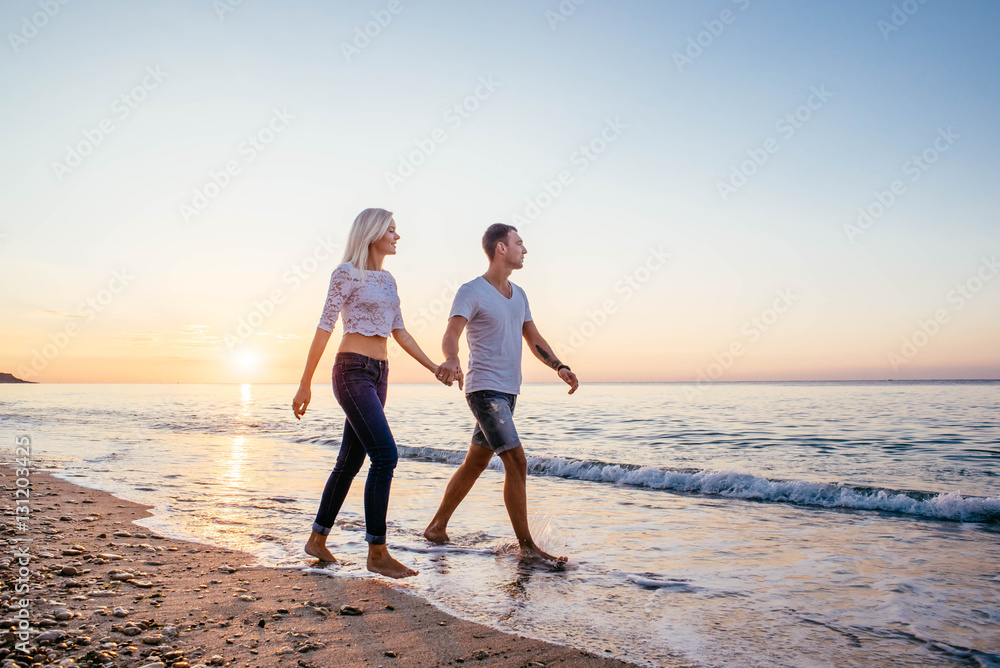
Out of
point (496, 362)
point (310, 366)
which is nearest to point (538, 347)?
point (496, 362)

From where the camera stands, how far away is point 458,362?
4195 millimetres

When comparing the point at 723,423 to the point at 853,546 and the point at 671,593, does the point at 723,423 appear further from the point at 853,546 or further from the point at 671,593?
the point at 671,593

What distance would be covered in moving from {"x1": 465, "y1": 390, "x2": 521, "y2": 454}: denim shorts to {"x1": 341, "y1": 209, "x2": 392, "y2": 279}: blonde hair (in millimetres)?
1261

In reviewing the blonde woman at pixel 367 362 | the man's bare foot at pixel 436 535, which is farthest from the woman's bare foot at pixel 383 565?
the man's bare foot at pixel 436 535

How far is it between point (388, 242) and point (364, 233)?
17cm

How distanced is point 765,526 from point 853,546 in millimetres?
983

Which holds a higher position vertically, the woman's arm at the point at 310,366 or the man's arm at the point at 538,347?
the man's arm at the point at 538,347

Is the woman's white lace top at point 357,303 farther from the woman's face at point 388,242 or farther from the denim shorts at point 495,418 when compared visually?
the denim shorts at point 495,418

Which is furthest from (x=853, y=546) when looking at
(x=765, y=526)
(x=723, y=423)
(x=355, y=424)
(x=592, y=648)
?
(x=723, y=423)

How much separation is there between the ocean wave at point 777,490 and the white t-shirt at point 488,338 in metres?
5.42

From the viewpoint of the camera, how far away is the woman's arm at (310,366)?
3746mm

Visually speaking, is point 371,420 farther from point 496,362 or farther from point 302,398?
point 496,362

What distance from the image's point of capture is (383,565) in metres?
3.91

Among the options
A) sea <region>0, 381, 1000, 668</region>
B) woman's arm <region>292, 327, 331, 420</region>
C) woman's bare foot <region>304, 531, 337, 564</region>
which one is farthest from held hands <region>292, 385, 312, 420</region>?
sea <region>0, 381, 1000, 668</region>
